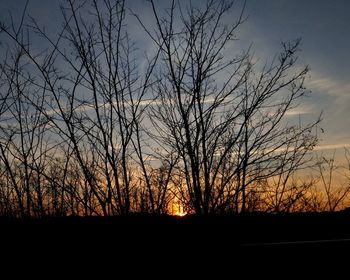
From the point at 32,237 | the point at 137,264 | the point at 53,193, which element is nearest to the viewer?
the point at 137,264

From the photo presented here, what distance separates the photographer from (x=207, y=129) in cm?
685

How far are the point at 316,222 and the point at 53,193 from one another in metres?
6.80

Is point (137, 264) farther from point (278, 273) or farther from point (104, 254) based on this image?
point (278, 273)

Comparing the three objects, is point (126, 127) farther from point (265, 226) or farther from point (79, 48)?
point (265, 226)

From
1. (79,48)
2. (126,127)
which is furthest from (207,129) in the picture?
(79,48)

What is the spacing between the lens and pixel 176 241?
3.12m

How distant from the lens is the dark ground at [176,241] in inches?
104

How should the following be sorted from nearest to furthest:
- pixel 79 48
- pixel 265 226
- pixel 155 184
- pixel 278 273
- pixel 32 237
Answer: pixel 278 273
pixel 32 237
pixel 265 226
pixel 79 48
pixel 155 184

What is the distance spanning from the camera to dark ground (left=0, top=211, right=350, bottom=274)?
2648 millimetres

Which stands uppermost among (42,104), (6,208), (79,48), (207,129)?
(79,48)

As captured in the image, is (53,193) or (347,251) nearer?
(347,251)

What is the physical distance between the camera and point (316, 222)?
389cm

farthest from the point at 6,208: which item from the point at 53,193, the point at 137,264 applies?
the point at 137,264

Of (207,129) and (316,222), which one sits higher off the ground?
(207,129)
